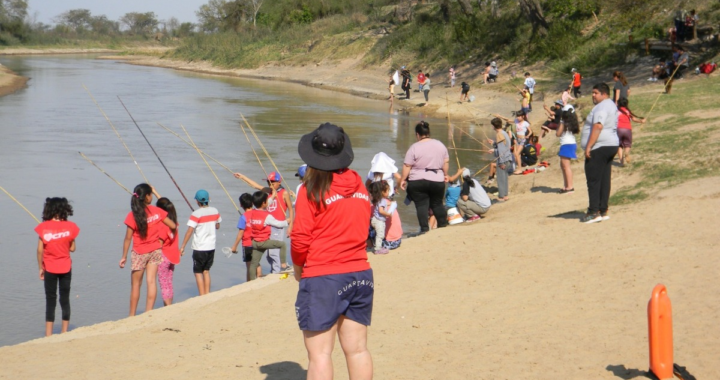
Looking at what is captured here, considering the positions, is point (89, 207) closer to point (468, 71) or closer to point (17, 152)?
point (17, 152)

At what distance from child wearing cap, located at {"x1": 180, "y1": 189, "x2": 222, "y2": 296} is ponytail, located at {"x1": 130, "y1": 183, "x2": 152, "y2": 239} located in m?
0.57

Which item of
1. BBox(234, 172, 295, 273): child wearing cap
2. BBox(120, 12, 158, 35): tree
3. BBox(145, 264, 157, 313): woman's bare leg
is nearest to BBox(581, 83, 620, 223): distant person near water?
BBox(234, 172, 295, 273): child wearing cap

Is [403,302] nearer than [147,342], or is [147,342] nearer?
[147,342]

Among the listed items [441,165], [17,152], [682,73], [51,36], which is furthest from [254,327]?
[51,36]

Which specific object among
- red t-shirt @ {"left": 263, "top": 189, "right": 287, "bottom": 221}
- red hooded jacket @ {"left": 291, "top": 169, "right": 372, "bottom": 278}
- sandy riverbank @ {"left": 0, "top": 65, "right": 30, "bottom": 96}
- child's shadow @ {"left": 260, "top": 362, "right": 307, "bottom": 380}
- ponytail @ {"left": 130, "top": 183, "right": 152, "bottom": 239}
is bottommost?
sandy riverbank @ {"left": 0, "top": 65, "right": 30, "bottom": 96}

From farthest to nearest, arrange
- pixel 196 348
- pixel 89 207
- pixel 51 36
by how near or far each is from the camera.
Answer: pixel 51 36
pixel 89 207
pixel 196 348

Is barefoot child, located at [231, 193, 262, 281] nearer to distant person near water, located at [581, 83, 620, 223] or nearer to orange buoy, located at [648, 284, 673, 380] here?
distant person near water, located at [581, 83, 620, 223]

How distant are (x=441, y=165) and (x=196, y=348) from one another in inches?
166

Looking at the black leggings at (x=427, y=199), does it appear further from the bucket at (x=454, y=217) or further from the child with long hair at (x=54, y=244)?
the child with long hair at (x=54, y=244)

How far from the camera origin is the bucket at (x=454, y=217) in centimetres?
1096

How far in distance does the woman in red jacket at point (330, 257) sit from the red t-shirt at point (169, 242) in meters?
4.28

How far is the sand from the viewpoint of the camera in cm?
556

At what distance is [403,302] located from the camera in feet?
→ 23.7

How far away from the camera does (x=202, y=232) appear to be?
868 cm
